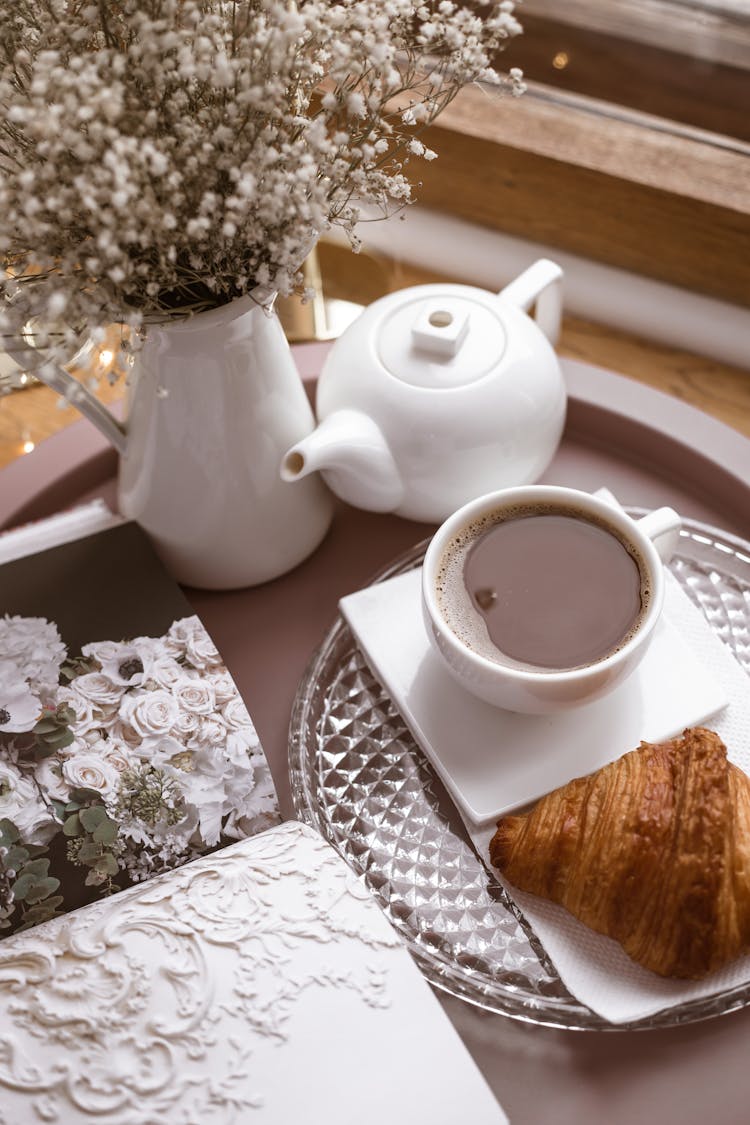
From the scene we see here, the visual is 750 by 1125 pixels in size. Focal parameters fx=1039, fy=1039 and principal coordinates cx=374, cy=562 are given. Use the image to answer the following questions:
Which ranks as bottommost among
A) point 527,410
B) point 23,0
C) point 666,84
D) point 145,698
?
point 145,698

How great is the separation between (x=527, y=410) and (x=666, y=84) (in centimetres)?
74

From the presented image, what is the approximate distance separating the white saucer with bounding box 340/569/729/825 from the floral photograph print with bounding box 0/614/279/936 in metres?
0.14

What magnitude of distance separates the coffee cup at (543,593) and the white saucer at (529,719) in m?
0.04

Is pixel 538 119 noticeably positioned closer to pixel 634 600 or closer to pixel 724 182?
pixel 724 182

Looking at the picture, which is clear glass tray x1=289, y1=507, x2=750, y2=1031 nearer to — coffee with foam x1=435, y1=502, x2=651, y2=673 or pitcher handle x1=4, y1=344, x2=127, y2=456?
coffee with foam x1=435, y1=502, x2=651, y2=673

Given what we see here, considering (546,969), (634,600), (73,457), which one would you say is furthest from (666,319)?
(546,969)

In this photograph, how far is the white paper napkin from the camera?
77cm

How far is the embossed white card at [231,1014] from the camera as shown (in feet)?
2.19

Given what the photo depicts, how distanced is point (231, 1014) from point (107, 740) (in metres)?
0.25

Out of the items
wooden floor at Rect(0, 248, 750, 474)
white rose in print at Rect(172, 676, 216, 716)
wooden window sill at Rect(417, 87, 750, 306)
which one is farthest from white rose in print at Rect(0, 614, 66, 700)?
wooden window sill at Rect(417, 87, 750, 306)

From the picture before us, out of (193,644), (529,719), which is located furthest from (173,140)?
(529,719)

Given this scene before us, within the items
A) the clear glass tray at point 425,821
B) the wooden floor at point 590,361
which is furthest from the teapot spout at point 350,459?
the wooden floor at point 590,361

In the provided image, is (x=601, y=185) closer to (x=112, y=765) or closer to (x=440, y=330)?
(x=440, y=330)

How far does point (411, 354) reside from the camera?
36.7 inches
